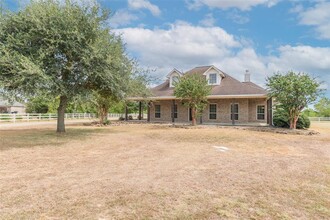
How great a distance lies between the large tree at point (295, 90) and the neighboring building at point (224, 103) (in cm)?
360

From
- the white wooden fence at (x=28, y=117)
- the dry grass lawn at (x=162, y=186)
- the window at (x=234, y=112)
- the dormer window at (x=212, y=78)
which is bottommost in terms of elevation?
the dry grass lawn at (x=162, y=186)

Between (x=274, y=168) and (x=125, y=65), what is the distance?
1143 centimetres

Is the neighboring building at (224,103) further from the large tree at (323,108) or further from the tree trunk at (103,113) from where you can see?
the large tree at (323,108)

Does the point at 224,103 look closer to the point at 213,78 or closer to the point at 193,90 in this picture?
the point at 213,78

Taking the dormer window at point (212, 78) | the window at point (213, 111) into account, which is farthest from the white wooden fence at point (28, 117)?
the dormer window at point (212, 78)

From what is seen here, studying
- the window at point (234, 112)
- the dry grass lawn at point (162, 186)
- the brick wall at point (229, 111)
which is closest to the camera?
the dry grass lawn at point (162, 186)

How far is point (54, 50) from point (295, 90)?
15.9 metres

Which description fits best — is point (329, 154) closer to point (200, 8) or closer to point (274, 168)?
point (274, 168)

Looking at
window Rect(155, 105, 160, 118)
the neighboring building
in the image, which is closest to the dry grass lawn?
the neighboring building

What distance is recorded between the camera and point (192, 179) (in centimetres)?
612

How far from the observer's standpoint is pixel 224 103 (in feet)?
85.3

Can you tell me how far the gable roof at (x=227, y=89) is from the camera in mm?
23062

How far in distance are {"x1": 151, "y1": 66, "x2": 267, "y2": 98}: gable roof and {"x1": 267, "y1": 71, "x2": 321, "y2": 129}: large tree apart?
277 centimetres

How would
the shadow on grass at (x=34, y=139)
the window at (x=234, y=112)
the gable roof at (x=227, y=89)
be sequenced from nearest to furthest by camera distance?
the shadow on grass at (x=34, y=139) < the gable roof at (x=227, y=89) < the window at (x=234, y=112)
